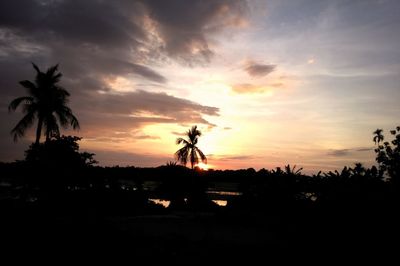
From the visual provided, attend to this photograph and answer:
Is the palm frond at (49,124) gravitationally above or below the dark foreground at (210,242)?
above

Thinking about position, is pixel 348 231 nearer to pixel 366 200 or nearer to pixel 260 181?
pixel 366 200

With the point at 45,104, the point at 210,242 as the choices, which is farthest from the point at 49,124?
the point at 210,242

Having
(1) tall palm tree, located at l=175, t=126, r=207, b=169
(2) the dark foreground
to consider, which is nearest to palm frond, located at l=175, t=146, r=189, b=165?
(1) tall palm tree, located at l=175, t=126, r=207, b=169

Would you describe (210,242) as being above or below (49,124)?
below

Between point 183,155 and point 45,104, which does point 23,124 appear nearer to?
point 45,104

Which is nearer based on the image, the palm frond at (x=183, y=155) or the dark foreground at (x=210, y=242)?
the dark foreground at (x=210, y=242)

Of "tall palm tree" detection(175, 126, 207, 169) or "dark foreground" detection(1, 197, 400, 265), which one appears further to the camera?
"tall palm tree" detection(175, 126, 207, 169)

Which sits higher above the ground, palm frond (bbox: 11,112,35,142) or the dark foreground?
palm frond (bbox: 11,112,35,142)

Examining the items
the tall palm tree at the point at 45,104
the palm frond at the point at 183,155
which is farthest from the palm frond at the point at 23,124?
the palm frond at the point at 183,155

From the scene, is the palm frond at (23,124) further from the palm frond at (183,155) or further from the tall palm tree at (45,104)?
Result: the palm frond at (183,155)

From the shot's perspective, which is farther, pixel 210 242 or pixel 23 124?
pixel 23 124

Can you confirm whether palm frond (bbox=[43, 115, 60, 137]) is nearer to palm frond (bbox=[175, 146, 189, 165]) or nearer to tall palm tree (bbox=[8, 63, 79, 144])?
tall palm tree (bbox=[8, 63, 79, 144])

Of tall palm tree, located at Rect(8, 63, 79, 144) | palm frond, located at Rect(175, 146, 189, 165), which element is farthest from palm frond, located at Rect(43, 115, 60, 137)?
palm frond, located at Rect(175, 146, 189, 165)

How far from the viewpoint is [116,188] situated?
1808 centimetres
